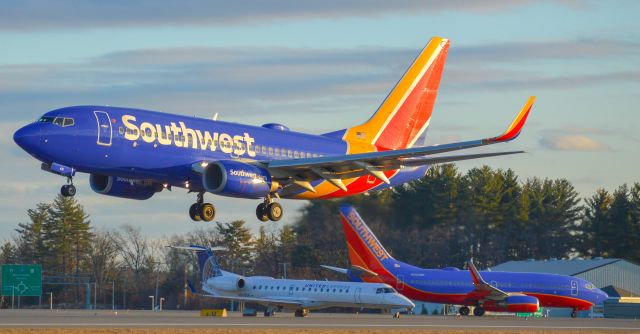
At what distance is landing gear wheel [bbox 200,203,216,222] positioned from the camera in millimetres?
60875

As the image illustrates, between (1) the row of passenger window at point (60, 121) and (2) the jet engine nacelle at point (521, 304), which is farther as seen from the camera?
(2) the jet engine nacelle at point (521, 304)

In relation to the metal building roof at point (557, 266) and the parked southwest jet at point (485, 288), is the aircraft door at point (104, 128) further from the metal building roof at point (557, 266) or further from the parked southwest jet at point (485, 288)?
the metal building roof at point (557, 266)

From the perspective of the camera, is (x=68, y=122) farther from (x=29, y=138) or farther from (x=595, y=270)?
(x=595, y=270)

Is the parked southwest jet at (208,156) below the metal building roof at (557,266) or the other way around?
the other way around

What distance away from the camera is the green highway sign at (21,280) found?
401 feet

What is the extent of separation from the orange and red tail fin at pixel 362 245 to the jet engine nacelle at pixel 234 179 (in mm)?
39383

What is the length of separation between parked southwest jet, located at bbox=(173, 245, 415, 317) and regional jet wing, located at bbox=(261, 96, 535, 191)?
105 ft

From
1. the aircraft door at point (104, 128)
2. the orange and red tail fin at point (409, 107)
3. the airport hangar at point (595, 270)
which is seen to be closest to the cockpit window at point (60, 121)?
the aircraft door at point (104, 128)

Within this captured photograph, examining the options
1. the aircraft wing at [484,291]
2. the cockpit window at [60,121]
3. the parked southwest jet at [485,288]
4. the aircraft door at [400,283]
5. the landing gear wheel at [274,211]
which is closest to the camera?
the cockpit window at [60,121]

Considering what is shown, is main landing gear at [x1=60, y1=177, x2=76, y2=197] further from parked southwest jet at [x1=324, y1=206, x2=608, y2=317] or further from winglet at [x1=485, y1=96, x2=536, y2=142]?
parked southwest jet at [x1=324, y1=206, x2=608, y2=317]

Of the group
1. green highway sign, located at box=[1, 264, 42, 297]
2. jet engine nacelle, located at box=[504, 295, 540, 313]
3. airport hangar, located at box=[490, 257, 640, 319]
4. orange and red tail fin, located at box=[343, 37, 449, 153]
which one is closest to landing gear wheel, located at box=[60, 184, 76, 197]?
orange and red tail fin, located at box=[343, 37, 449, 153]

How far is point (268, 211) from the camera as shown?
199 feet

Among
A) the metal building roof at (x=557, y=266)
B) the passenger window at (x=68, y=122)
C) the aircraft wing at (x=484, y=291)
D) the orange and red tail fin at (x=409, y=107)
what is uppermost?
the orange and red tail fin at (x=409, y=107)

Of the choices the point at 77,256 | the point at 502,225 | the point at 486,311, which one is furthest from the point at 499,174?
the point at 77,256
